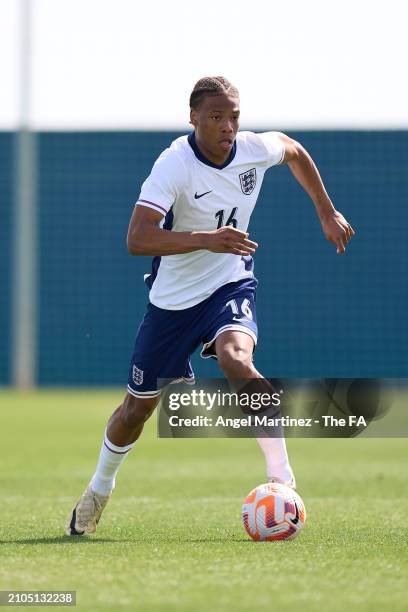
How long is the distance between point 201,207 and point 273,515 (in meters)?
1.68

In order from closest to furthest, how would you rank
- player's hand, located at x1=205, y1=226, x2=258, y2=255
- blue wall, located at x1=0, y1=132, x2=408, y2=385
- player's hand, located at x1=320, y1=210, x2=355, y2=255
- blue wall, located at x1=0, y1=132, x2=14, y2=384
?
1. player's hand, located at x1=205, y1=226, x2=258, y2=255
2. player's hand, located at x1=320, y1=210, x2=355, y2=255
3. blue wall, located at x1=0, y1=132, x2=408, y2=385
4. blue wall, located at x1=0, y1=132, x2=14, y2=384

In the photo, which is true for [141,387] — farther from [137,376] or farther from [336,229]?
[336,229]

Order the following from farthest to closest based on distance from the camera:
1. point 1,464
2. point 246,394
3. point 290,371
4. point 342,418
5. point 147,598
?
point 290,371 → point 1,464 → point 342,418 → point 246,394 → point 147,598

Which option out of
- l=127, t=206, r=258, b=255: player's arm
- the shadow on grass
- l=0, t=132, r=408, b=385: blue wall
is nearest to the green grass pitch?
the shadow on grass

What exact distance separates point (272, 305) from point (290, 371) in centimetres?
111

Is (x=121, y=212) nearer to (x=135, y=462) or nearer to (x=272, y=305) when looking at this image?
(x=272, y=305)

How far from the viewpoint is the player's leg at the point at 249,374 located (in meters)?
6.01

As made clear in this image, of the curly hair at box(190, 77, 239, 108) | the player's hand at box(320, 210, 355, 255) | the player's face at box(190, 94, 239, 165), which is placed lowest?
the player's hand at box(320, 210, 355, 255)

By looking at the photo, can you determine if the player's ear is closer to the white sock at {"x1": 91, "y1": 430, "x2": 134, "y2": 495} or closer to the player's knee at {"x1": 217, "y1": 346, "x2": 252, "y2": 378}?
the player's knee at {"x1": 217, "y1": 346, "x2": 252, "y2": 378}

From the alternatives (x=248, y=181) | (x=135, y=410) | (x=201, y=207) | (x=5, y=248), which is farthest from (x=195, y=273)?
(x=5, y=248)

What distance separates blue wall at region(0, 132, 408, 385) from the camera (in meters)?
20.3

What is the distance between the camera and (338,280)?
20.5 metres

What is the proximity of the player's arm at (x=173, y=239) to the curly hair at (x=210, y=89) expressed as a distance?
2.30 feet

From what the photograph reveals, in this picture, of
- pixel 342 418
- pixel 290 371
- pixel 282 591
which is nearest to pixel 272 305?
pixel 290 371
